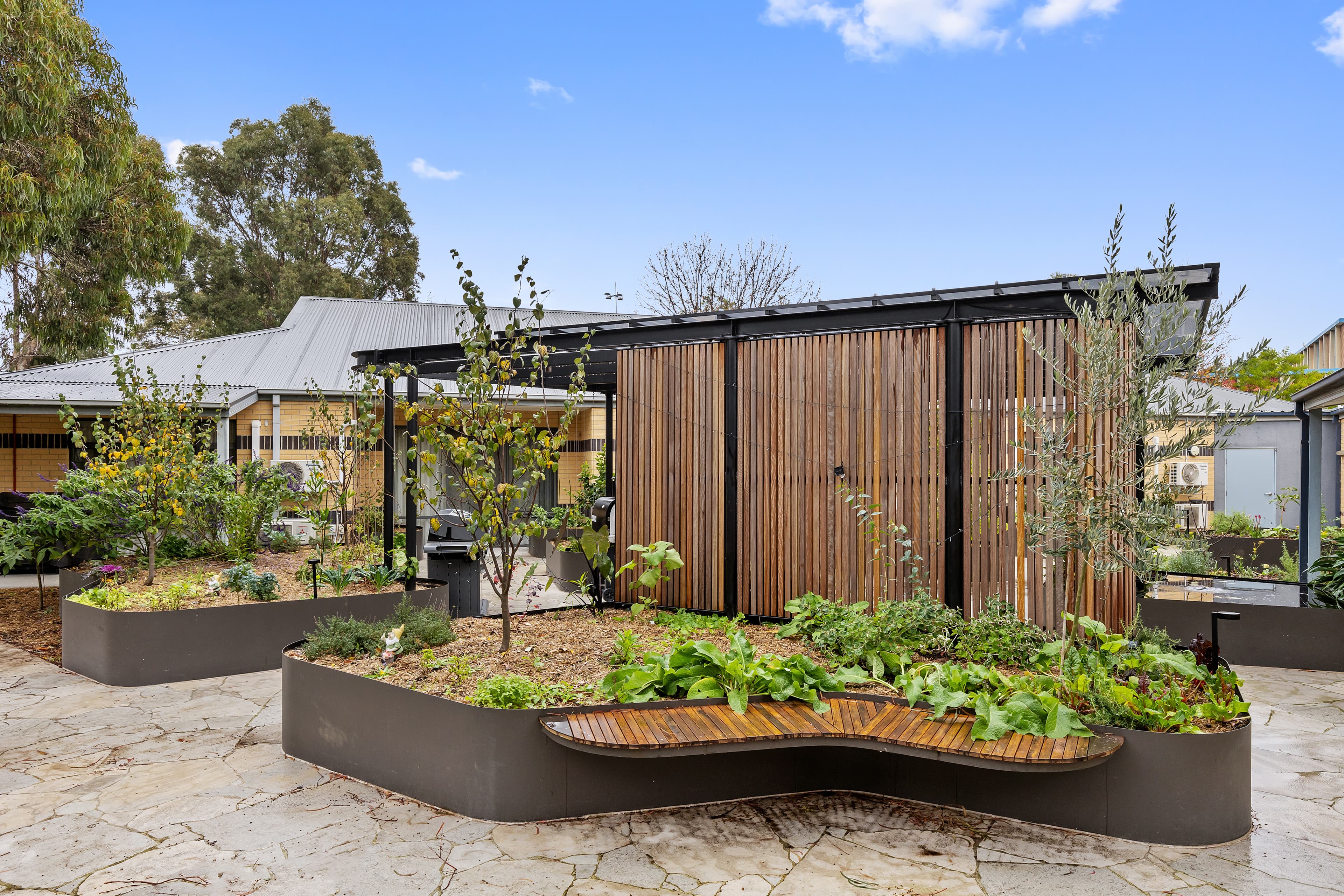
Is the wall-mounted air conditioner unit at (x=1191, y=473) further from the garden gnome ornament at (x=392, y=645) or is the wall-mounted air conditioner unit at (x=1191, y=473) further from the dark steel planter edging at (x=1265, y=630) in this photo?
the garden gnome ornament at (x=392, y=645)

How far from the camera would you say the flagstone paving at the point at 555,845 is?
3.27 meters

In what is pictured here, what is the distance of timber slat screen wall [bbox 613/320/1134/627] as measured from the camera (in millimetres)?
→ 5234

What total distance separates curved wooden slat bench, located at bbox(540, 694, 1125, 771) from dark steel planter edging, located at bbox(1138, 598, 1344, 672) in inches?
154

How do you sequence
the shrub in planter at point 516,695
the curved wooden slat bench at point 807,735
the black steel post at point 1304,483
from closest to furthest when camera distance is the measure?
the curved wooden slat bench at point 807,735 < the shrub in planter at point 516,695 < the black steel post at point 1304,483

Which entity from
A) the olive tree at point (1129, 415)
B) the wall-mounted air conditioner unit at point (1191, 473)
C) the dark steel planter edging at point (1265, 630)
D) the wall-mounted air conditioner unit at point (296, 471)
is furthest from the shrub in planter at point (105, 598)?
the wall-mounted air conditioner unit at point (1191, 473)

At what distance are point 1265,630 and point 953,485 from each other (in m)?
3.77

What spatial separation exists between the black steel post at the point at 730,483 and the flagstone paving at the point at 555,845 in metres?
2.21

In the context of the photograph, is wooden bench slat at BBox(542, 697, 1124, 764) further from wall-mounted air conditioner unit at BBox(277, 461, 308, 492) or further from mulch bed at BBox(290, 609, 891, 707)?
wall-mounted air conditioner unit at BBox(277, 461, 308, 492)

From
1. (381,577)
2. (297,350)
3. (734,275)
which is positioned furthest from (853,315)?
(734,275)

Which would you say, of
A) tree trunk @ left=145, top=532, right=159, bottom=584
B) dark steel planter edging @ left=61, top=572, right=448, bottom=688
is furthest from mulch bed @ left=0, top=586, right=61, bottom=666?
tree trunk @ left=145, top=532, right=159, bottom=584

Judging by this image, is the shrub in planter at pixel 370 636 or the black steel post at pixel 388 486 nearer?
the shrub in planter at pixel 370 636

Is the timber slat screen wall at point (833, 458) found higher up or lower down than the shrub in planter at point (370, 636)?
higher up

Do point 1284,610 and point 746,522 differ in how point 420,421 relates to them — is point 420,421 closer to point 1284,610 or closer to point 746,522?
point 746,522

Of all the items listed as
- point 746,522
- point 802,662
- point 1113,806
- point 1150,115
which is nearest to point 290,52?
point 1150,115
